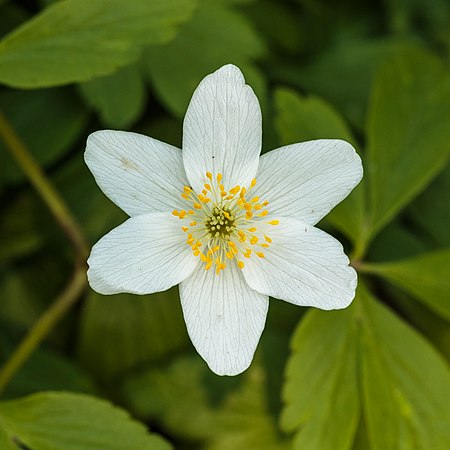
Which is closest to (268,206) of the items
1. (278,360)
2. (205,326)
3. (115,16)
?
(205,326)

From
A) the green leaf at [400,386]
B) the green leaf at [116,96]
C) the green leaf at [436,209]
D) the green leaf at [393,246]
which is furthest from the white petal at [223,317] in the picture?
the green leaf at [436,209]

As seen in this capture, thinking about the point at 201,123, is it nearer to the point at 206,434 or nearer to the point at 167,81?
the point at 167,81

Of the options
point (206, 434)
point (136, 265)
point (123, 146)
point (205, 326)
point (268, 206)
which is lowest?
point (206, 434)

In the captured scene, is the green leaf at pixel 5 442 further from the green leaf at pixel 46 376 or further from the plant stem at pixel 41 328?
the green leaf at pixel 46 376

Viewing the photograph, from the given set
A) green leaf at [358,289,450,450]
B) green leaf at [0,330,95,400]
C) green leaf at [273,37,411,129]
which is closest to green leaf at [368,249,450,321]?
green leaf at [358,289,450,450]

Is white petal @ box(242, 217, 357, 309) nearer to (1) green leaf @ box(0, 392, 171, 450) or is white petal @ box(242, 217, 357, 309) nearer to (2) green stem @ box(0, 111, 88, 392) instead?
(1) green leaf @ box(0, 392, 171, 450)

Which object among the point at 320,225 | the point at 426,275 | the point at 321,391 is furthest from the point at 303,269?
the point at 320,225
